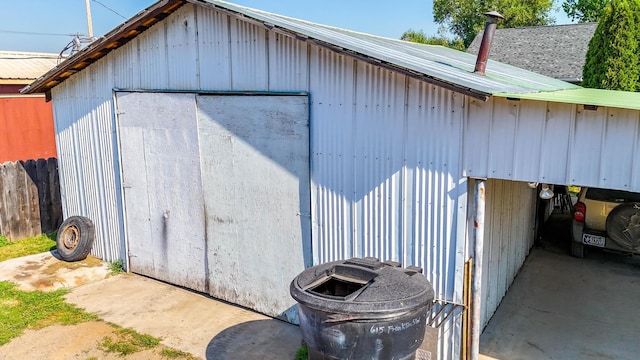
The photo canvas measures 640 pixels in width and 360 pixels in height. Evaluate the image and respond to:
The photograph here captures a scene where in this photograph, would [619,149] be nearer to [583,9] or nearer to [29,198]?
[29,198]

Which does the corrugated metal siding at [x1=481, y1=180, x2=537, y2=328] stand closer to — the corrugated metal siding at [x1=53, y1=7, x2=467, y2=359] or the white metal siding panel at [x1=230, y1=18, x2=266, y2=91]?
the corrugated metal siding at [x1=53, y1=7, x2=467, y2=359]

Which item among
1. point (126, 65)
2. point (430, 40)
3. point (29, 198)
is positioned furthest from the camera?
point (430, 40)

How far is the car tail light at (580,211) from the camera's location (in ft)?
27.6

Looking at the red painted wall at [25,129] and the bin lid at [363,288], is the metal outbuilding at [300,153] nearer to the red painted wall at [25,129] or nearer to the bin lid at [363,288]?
the bin lid at [363,288]

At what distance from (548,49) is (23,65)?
21.7 m

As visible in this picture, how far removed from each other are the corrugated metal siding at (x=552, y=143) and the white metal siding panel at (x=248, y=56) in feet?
9.13

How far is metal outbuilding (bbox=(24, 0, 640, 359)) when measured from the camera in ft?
14.8

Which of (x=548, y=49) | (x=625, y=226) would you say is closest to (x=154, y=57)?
(x=625, y=226)

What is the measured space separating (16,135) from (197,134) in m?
8.19

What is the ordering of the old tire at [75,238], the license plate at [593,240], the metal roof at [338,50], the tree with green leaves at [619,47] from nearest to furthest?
the metal roof at [338,50] → the license plate at [593,240] → the old tire at [75,238] → the tree with green leaves at [619,47]

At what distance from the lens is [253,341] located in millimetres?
6012

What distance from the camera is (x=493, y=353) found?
5660mm

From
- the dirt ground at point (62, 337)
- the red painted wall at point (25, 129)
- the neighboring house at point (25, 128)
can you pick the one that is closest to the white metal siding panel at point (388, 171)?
the dirt ground at point (62, 337)

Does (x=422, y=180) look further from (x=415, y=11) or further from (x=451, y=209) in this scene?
(x=415, y=11)
